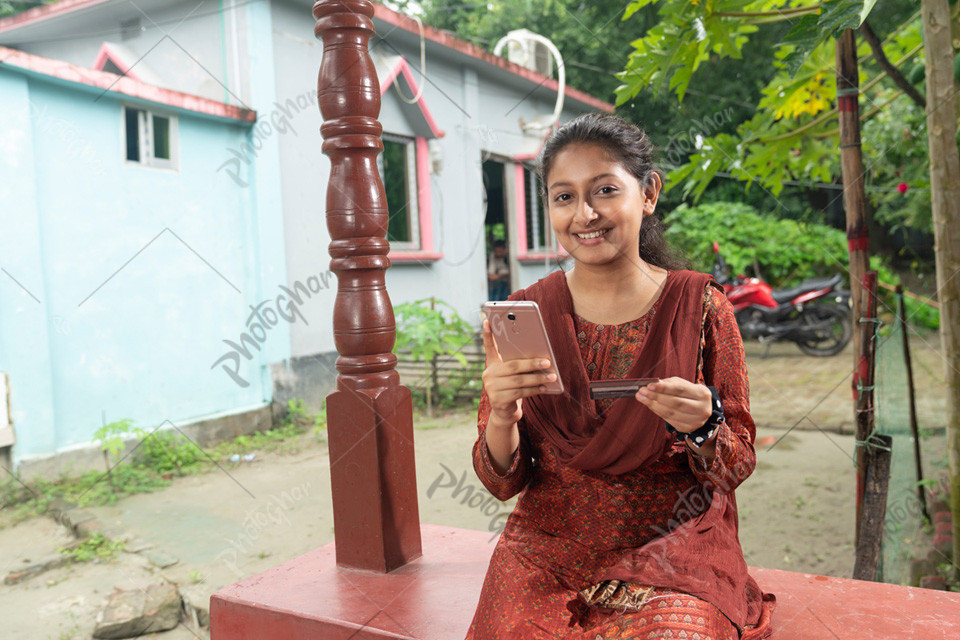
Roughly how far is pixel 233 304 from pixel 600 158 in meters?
4.45

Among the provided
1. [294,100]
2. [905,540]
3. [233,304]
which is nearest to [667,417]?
[905,540]

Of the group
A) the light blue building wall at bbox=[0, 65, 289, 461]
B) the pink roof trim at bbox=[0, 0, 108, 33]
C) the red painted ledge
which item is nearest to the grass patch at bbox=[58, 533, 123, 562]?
the light blue building wall at bbox=[0, 65, 289, 461]

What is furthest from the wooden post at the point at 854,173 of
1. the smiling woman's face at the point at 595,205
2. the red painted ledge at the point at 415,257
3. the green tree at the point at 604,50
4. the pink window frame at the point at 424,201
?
the green tree at the point at 604,50

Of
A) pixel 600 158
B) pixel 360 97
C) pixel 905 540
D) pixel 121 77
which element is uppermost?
pixel 121 77

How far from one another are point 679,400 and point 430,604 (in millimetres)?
906

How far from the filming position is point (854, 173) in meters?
2.33

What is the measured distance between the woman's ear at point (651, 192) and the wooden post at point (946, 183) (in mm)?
1015

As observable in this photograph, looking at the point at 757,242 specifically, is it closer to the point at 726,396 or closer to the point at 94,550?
the point at 94,550

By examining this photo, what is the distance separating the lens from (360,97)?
1899 millimetres

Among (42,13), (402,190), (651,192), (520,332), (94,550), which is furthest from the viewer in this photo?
(402,190)

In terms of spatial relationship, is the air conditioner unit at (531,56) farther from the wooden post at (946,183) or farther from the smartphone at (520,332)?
the smartphone at (520,332)

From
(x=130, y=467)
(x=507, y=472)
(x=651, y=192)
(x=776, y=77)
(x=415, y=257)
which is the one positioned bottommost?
(x=130, y=467)

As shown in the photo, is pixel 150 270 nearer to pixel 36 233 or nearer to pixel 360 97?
pixel 36 233

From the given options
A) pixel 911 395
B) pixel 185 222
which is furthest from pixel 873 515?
pixel 185 222
